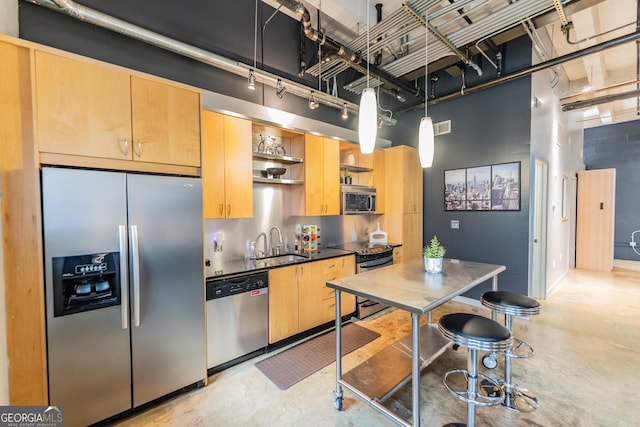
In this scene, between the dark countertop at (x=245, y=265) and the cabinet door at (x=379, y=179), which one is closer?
the dark countertop at (x=245, y=265)

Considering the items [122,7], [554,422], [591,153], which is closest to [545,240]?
[554,422]

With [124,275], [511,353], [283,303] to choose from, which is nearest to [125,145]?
[124,275]

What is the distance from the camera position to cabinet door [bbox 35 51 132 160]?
1625mm

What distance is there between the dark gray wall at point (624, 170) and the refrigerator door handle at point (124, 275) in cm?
1034

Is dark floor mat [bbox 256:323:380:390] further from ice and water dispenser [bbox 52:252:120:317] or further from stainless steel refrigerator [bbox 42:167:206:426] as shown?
ice and water dispenser [bbox 52:252:120:317]

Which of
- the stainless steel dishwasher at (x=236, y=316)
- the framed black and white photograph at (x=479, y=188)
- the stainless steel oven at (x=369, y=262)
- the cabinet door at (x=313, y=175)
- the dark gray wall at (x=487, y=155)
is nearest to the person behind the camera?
the stainless steel dishwasher at (x=236, y=316)

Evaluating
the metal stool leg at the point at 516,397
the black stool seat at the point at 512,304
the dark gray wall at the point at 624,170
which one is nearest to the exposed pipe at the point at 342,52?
the black stool seat at the point at 512,304

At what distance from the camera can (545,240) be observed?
427cm

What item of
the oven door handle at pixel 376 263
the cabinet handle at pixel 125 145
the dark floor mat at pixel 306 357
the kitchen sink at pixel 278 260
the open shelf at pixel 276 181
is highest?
the cabinet handle at pixel 125 145

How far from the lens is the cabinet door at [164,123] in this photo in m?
1.94

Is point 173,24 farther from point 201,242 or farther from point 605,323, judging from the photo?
point 605,323

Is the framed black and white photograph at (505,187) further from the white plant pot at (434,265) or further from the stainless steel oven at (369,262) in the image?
the white plant pot at (434,265)

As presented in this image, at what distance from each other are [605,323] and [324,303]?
3757mm
